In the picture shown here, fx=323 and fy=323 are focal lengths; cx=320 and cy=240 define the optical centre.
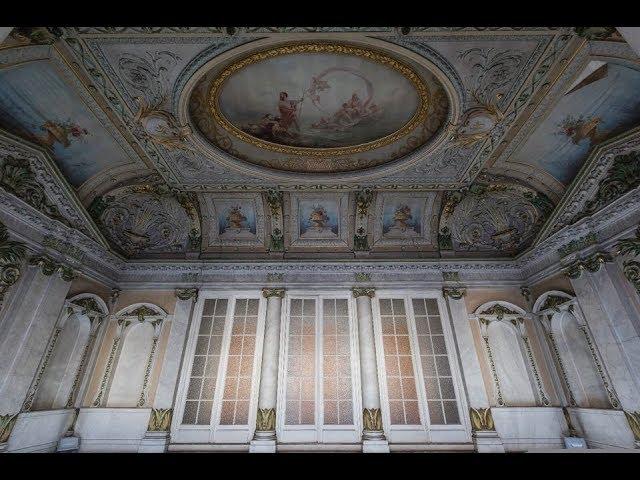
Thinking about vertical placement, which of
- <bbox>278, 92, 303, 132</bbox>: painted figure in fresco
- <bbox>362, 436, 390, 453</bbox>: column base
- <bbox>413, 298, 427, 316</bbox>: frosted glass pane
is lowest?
<bbox>362, 436, 390, 453</bbox>: column base

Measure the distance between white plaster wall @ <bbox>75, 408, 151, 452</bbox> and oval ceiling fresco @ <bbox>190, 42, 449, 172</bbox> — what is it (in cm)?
672

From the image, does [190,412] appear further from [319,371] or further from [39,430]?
[319,371]

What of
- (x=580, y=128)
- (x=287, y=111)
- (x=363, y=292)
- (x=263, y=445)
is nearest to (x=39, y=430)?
(x=263, y=445)

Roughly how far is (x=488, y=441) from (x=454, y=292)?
357 cm

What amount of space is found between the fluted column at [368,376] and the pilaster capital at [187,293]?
4484 millimetres

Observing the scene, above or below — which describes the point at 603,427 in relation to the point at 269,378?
below

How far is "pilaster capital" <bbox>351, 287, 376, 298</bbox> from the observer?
917 cm

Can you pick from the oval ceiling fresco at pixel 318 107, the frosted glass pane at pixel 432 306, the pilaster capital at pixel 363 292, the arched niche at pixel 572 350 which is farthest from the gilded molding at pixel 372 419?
the oval ceiling fresco at pixel 318 107

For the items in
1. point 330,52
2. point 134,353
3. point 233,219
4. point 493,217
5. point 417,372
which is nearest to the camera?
point 330,52

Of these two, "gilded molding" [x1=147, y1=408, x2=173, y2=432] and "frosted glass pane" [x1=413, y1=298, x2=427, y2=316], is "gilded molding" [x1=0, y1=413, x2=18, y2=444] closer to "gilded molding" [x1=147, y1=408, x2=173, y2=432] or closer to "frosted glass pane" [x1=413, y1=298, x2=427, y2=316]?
"gilded molding" [x1=147, y1=408, x2=173, y2=432]

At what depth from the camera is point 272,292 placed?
9.19 m

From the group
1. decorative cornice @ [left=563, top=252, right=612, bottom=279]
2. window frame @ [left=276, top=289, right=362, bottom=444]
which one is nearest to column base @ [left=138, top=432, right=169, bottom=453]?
window frame @ [left=276, top=289, right=362, bottom=444]

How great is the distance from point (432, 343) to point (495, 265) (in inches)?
119

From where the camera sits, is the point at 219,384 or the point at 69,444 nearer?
the point at 69,444
